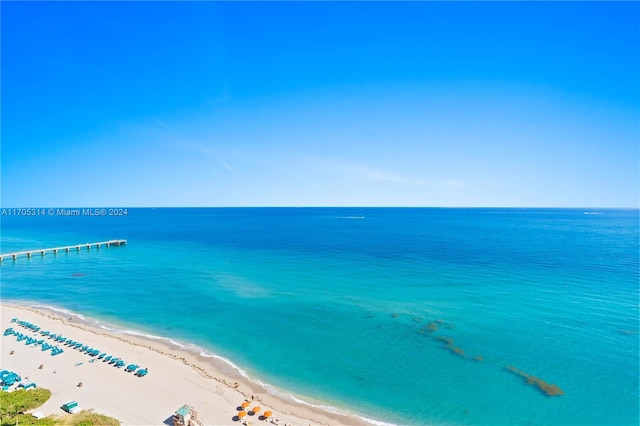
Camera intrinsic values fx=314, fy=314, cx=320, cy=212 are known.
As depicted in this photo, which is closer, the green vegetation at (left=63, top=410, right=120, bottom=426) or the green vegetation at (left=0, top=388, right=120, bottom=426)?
the green vegetation at (left=0, top=388, right=120, bottom=426)

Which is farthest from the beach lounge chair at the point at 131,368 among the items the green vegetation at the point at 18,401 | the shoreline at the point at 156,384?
the green vegetation at the point at 18,401

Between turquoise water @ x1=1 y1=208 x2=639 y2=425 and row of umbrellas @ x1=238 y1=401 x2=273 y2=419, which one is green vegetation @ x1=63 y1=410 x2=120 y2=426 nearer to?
row of umbrellas @ x1=238 y1=401 x2=273 y2=419

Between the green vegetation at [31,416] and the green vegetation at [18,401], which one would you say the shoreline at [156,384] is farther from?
the green vegetation at [31,416]

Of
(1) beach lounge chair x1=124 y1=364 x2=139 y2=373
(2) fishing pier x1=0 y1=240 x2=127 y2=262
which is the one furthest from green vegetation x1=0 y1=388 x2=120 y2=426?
(2) fishing pier x1=0 y1=240 x2=127 y2=262

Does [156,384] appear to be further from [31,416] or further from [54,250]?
[54,250]

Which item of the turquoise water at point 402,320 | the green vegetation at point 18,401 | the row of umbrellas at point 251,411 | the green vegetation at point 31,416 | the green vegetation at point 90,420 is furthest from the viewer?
the turquoise water at point 402,320

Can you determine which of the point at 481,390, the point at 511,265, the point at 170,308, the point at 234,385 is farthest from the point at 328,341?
the point at 511,265

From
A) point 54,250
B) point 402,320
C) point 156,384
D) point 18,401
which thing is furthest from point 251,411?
point 54,250
